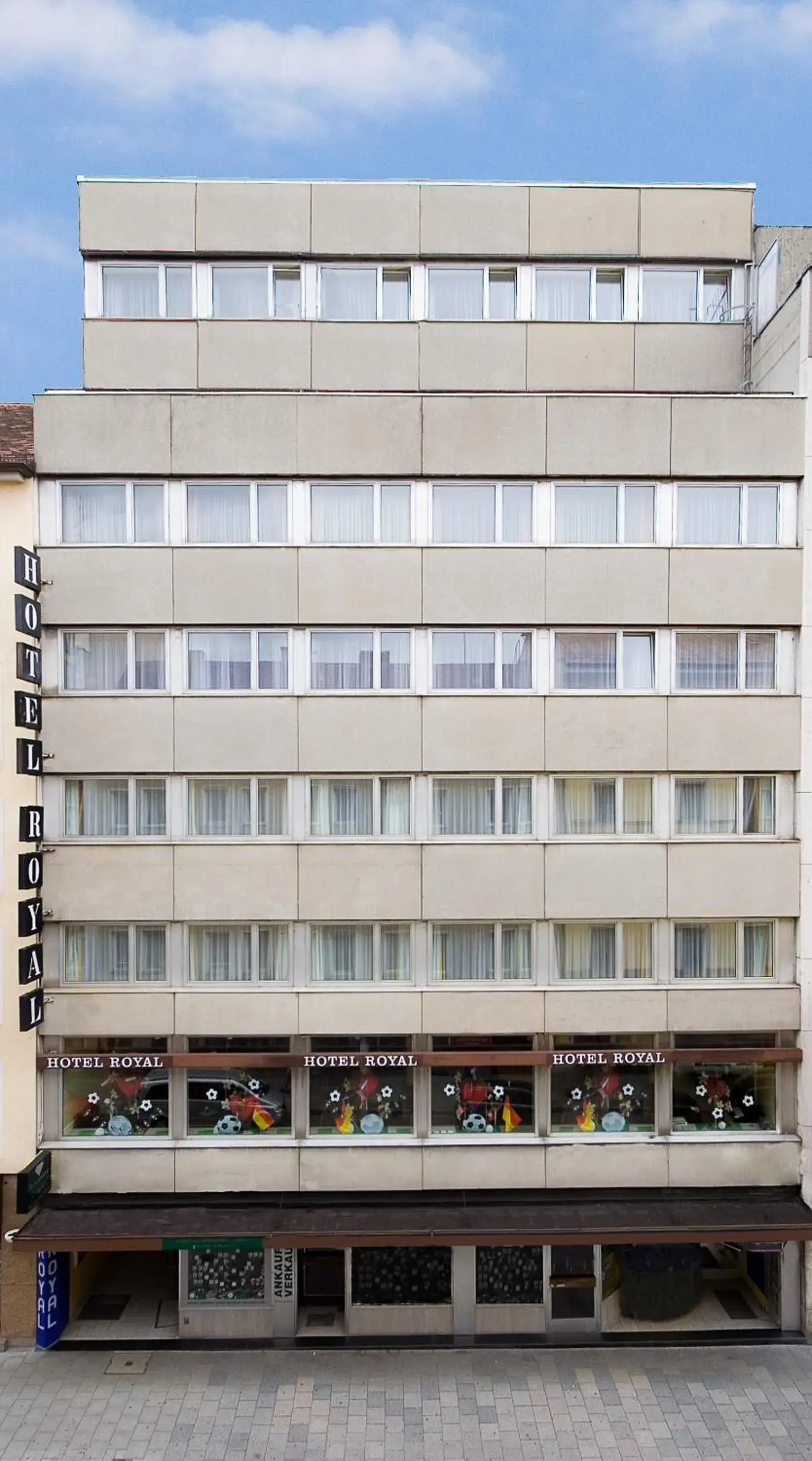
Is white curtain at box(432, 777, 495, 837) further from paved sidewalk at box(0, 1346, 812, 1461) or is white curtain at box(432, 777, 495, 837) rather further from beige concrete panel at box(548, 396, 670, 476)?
paved sidewalk at box(0, 1346, 812, 1461)

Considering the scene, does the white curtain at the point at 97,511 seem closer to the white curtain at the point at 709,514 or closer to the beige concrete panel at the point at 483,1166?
the white curtain at the point at 709,514

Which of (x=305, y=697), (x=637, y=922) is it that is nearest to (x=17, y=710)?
(x=305, y=697)

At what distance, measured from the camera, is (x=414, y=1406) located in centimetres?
1373

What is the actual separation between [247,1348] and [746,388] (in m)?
19.6

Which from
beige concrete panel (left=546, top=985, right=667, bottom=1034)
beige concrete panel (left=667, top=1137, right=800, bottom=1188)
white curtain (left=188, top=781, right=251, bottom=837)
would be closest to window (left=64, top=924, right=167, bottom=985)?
white curtain (left=188, top=781, right=251, bottom=837)

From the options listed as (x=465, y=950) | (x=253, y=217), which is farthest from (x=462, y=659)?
(x=253, y=217)

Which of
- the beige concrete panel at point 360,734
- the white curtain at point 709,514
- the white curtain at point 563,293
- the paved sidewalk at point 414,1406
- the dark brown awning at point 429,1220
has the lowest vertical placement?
the paved sidewalk at point 414,1406

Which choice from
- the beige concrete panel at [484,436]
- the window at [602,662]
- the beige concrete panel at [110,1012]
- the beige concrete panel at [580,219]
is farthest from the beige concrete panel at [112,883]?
the beige concrete panel at [580,219]

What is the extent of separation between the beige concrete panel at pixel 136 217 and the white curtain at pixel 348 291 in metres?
2.57

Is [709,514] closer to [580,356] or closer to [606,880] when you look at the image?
[580,356]

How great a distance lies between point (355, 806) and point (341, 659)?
102 inches

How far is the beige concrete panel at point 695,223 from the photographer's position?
16328mm

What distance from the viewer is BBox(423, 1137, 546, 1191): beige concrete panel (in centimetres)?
1543

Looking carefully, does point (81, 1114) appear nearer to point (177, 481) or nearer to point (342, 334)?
point (177, 481)
